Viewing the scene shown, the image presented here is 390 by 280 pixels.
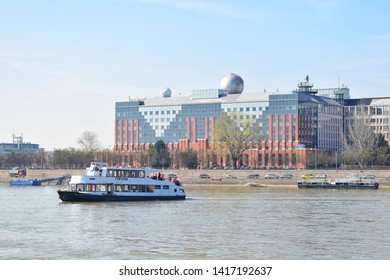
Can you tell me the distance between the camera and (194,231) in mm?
54625

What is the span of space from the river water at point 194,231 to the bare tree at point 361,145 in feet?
280

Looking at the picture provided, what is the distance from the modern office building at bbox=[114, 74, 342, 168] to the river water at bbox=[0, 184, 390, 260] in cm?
9974

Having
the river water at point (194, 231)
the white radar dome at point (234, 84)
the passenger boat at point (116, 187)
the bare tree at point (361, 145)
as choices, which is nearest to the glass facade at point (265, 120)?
the white radar dome at point (234, 84)

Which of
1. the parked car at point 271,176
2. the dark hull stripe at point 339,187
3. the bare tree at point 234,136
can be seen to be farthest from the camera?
the bare tree at point 234,136

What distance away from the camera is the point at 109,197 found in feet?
Answer: 282

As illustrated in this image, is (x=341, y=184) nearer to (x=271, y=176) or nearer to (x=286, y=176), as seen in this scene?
(x=286, y=176)

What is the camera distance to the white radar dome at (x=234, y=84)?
194125 mm

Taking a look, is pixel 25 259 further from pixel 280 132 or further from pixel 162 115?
pixel 162 115

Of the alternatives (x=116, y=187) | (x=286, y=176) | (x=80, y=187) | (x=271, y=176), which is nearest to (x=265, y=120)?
(x=271, y=176)

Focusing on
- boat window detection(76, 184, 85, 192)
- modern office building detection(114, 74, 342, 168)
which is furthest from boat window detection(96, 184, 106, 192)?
modern office building detection(114, 74, 342, 168)

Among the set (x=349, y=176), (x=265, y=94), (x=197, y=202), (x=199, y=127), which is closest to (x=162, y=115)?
(x=199, y=127)

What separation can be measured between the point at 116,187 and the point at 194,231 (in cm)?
3407

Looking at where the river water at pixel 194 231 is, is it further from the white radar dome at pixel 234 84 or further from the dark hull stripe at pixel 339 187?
the white radar dome at pixel 234 84

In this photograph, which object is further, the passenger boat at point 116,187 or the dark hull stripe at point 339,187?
the dark hull stripe at point 339,187
